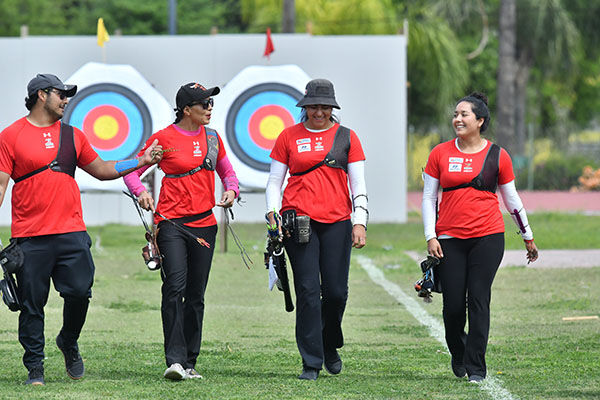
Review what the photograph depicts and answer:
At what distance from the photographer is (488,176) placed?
7.60 m

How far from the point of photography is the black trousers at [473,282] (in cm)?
759

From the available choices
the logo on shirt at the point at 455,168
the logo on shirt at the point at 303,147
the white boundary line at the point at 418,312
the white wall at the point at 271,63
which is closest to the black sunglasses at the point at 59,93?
the logo on shirt at the point at 303,147

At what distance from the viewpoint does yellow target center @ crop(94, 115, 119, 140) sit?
1739 cm

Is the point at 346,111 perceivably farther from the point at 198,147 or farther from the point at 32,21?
the point at 32,21

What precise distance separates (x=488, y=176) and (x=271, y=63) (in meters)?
14.5

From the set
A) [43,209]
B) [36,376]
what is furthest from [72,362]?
[43,209]

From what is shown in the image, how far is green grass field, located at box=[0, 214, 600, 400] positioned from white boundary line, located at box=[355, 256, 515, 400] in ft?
0.26

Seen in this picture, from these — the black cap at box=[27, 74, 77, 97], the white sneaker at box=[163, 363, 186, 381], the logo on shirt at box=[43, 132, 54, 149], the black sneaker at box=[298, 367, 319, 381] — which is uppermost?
the black cap at box=[27, 74, 77, 97]

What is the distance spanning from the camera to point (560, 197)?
1204 inches

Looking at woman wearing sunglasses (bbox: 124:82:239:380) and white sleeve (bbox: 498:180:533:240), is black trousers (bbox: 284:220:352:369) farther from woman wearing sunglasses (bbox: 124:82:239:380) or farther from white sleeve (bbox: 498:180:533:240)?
white sleeve (bbox: 498:180:533:240)

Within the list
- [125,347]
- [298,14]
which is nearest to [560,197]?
[298,14]

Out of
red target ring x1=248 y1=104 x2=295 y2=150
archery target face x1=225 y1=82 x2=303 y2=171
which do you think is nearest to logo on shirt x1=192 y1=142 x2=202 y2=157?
archery target face x1=225 y1=82 x2=303 y2=171

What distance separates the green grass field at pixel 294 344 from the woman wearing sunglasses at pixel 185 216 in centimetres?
26

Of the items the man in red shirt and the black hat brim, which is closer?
the man in red shirt
